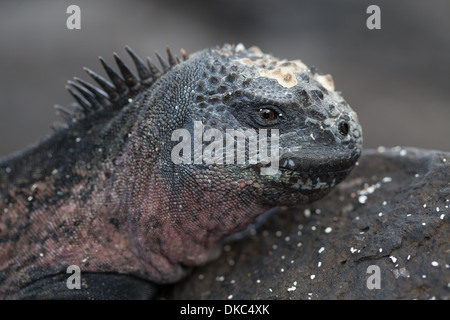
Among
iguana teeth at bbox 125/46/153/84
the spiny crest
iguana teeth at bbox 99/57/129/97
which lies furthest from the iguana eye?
iguana teeth at bbox 99/57/129/97

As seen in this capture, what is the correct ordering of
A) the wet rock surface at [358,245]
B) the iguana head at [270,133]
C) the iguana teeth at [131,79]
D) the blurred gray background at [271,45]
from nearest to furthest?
1. the wet rock surface at [358,245]
2. the iguana head at [270,133]
3. the iguana teeth at [131,79]
4. the blurred gray background at [271,45]

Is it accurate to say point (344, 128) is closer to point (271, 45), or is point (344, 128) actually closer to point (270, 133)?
point (270, 133)

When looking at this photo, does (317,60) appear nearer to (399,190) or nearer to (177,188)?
(399,190)

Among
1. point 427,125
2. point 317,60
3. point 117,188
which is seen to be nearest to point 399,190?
point 117,188

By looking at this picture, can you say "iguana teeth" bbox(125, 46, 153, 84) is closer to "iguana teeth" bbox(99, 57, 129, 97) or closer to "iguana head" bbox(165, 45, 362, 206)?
Result: "iguana teeth" bbox(99, 57, 129, 97)

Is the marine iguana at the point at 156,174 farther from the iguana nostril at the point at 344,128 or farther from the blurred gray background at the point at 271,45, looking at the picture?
the blurred gray background at the point at 271,45

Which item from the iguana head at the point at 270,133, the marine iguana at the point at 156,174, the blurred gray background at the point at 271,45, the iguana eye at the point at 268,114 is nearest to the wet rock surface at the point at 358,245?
the marine iguana at the point at 156,174

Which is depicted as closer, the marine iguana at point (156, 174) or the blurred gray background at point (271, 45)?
the marine iguana at point (156, 174)

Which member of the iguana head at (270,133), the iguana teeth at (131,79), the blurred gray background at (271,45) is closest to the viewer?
the iguana head at (270,133)
